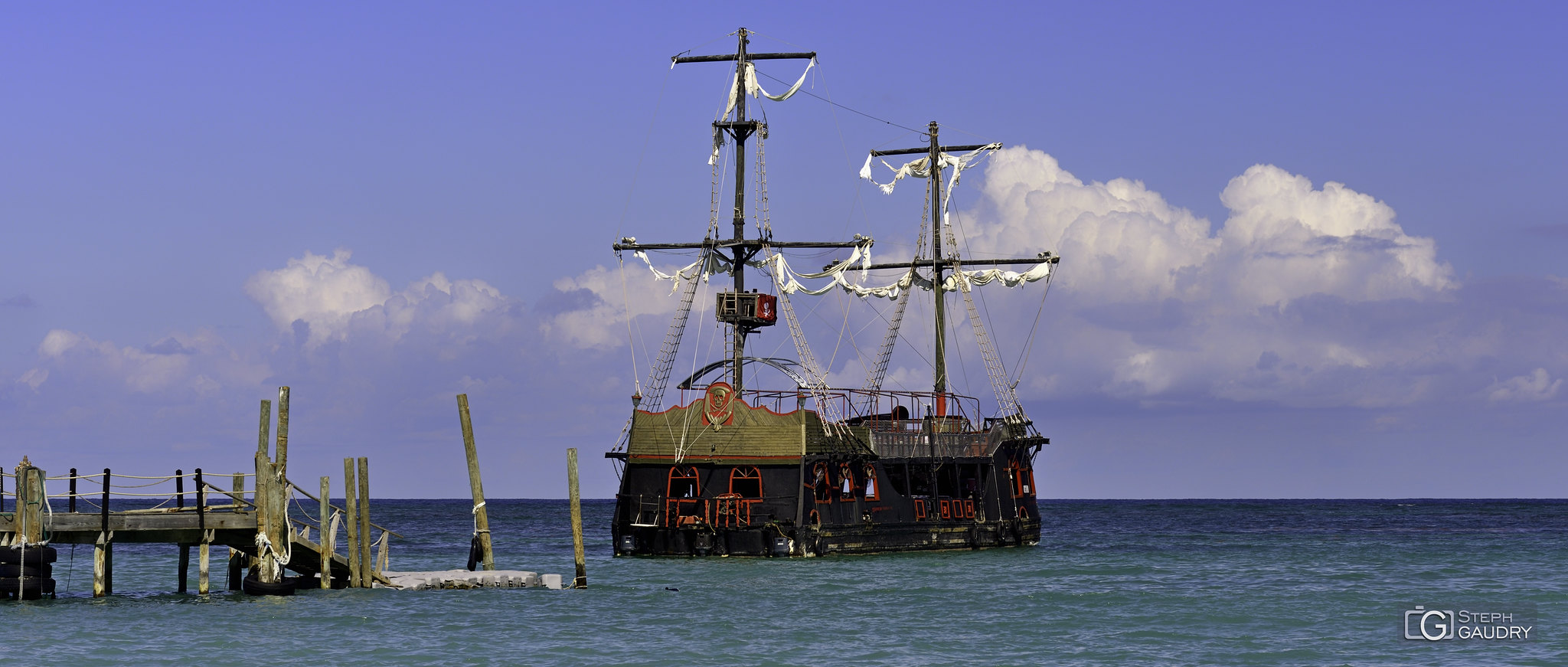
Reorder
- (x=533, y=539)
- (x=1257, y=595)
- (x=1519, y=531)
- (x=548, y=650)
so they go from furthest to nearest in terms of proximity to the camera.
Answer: (x=1519, y=531) → (x=533, y=539) → (x=1257, y=595) → (x=548, y=650)

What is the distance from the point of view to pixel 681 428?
51.6m

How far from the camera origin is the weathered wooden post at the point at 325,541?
39.8 meters

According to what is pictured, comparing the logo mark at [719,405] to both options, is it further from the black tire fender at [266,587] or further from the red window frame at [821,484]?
the black tire fender at [266,587]

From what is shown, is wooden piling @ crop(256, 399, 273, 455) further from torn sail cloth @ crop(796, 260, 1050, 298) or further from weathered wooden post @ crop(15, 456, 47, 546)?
torn sail cloth @ crop(796, 260, 1050, 298)

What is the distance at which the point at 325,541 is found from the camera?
4019cm

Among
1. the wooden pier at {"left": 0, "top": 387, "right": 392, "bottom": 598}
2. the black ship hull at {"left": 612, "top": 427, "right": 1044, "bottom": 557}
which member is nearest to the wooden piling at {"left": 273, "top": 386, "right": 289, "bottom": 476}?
the wooden pier at {"left": 0, "top": 387, "right": 392, "bottom": 598}

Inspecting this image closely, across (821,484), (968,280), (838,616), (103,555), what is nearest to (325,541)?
(103,555)

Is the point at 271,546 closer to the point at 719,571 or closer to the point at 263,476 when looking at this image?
the point at 263,476

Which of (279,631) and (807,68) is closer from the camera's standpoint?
(279,631)

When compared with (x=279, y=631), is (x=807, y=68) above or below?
above

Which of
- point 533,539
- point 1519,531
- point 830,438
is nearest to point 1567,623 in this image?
point 830,438

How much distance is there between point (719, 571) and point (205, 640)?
18.7 m

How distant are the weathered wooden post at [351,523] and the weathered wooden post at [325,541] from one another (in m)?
0.47

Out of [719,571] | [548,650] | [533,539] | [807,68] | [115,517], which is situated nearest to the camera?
[548,650]
